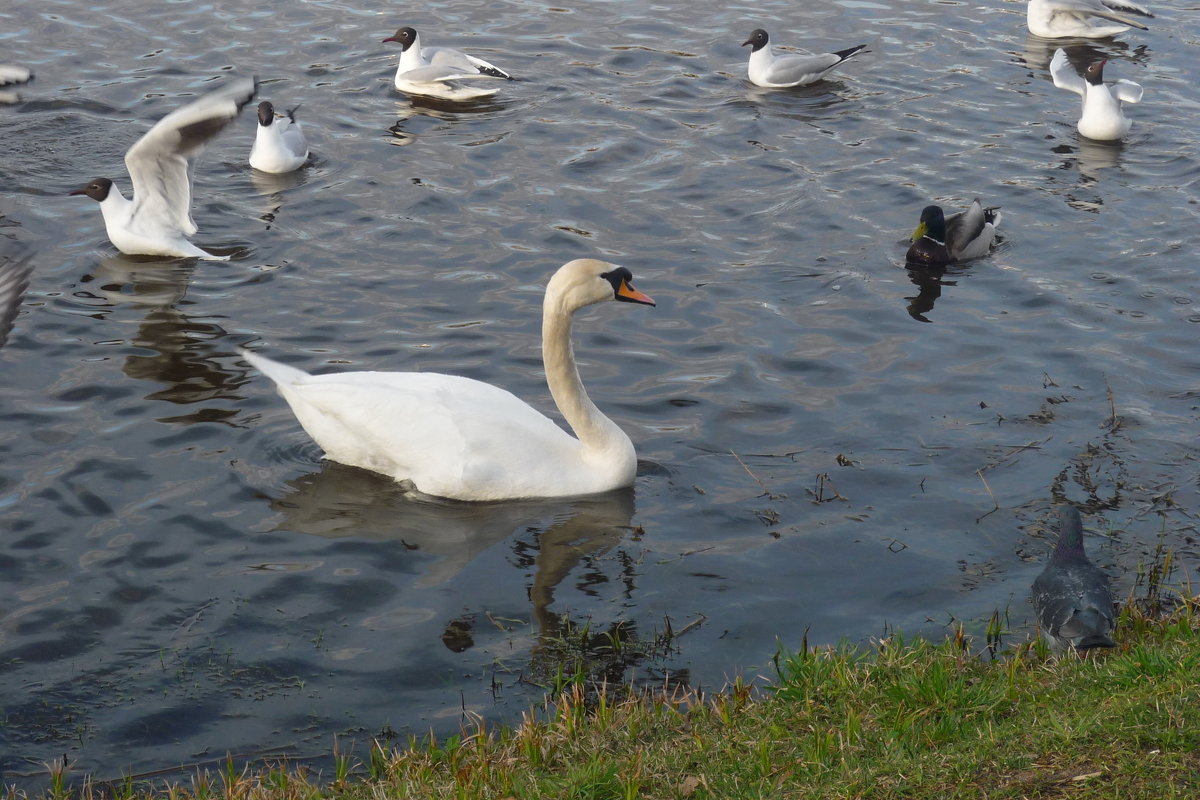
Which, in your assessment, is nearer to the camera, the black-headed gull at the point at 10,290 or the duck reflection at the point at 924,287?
the black-headed gull at the point at 10,290

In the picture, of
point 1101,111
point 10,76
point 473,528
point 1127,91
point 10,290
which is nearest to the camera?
point 10,290

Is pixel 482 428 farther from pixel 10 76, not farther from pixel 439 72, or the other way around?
pixel 439 72

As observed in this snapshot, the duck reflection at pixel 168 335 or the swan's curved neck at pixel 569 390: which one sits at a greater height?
the swan's curved neck at pixel 569 390

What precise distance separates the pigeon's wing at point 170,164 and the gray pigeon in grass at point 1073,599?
25.4 ft

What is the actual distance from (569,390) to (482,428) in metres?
0.65

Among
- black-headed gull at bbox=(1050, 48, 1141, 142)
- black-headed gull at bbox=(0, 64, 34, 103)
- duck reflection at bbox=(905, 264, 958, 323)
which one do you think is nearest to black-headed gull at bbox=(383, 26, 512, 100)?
black-headed gull at bbox=(0, 64, 34, 103)

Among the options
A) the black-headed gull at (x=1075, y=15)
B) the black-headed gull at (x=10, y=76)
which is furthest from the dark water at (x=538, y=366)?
the black-headed gull at (x=1075, y=15)

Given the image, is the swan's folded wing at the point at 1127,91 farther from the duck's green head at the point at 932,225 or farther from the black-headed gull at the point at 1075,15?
the duck's green head at the point at 932,225

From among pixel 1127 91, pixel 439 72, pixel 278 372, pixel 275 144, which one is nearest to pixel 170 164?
pixel 275 144

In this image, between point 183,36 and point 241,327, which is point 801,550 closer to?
point 241,327

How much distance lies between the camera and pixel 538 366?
10352 mm

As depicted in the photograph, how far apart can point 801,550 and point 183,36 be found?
43.8ft

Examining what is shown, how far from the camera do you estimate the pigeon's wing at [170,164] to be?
1156cm

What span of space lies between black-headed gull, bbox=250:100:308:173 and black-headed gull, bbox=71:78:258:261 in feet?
5.88
